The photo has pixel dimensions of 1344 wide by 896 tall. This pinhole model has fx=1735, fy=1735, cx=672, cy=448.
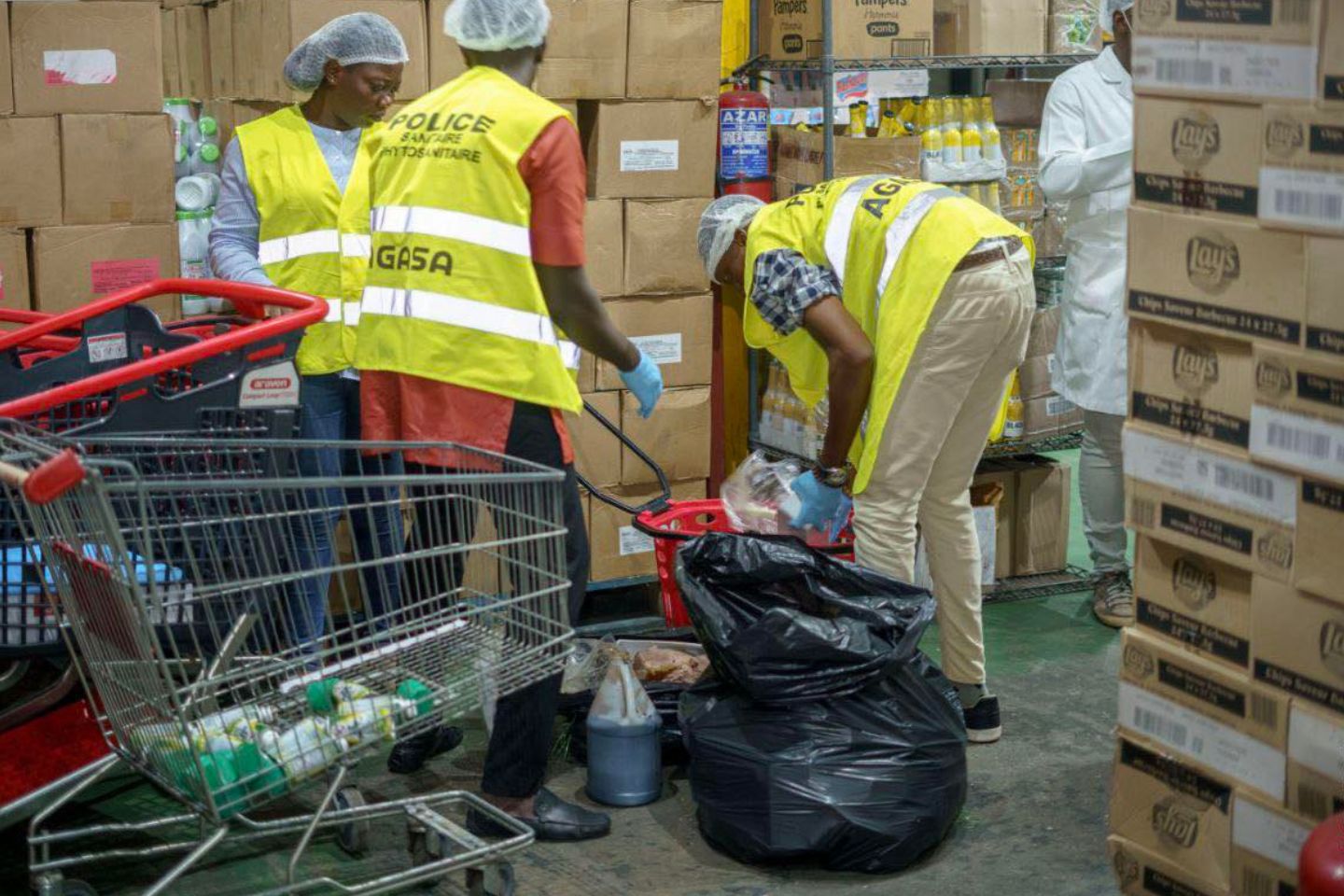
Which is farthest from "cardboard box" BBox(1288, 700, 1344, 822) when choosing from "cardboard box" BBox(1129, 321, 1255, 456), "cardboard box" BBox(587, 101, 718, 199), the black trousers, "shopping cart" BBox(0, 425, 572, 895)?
"cardboard box" BBox(587, 101, 718, 199)

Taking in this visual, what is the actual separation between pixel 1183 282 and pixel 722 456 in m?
3.20

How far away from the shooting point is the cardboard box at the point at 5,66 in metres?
4.46

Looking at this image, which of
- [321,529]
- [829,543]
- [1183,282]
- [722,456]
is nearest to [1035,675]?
[829,543]

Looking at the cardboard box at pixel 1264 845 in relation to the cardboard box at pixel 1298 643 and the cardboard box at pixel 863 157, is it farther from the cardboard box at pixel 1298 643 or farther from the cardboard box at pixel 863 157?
the cardboard box at pixel 863 157

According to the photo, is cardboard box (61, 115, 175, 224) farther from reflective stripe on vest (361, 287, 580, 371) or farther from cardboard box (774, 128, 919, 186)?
cardboard box (774, 128, 919, 186)

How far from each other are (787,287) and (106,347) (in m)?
1.52

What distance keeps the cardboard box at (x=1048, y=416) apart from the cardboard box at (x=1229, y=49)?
10.0 ft

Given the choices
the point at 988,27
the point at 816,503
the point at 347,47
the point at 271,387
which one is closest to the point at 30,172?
the point at 347,47

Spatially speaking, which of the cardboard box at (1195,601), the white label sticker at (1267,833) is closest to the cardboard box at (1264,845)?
the white label sticker at (1267,833)

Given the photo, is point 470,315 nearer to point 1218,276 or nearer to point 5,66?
point 1218,276

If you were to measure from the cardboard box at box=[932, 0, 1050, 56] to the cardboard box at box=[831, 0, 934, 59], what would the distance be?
0.16 metres

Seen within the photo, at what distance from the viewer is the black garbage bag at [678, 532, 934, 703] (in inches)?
145

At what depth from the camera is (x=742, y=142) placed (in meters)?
5.43

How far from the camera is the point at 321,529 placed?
434cm
